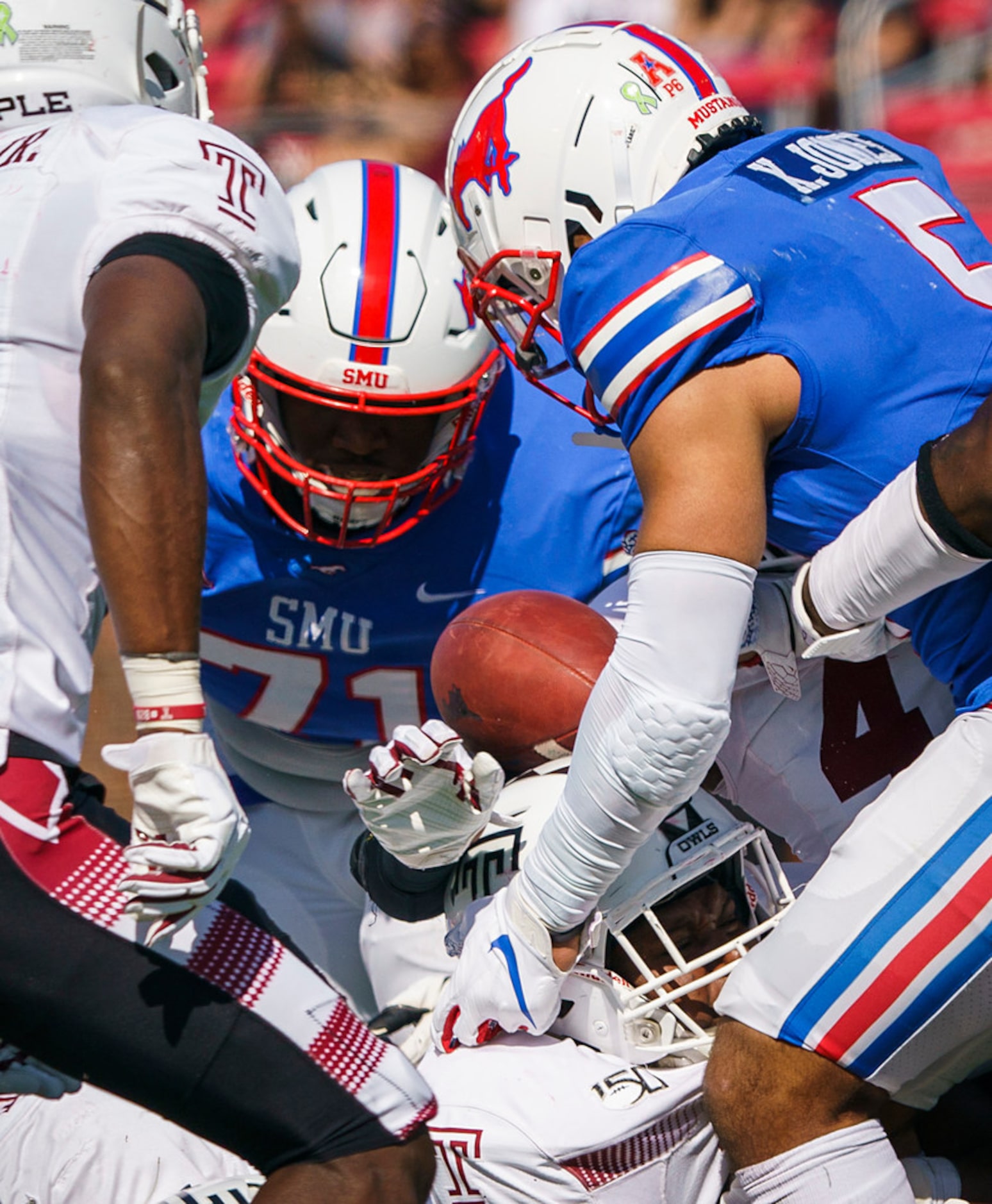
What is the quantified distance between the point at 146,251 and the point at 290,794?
214 centimetres

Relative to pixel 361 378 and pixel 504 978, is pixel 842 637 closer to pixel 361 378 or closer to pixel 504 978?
→ pixel 504 978

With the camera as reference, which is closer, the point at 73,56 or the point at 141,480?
the point at 141,480

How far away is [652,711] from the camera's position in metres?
2.01

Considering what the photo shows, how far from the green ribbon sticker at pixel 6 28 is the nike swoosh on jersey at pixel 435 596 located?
1570 millimetres

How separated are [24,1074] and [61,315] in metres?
0.91

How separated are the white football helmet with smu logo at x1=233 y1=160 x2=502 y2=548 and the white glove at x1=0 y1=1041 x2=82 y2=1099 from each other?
62.5 inches

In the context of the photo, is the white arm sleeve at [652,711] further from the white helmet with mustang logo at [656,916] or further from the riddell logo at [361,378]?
the riddell logo at [361,378]

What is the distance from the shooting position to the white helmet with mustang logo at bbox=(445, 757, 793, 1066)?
2.30 meters

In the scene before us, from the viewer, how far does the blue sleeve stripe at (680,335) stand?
202 cm

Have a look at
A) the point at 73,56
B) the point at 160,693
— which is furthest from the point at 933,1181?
the point at 73,56

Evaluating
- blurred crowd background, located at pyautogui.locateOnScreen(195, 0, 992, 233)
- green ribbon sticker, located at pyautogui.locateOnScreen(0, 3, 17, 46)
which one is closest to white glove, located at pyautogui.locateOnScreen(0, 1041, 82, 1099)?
green ribbon sticker, located at pyautogui.locateOnScreen(0, 3, 17, 46)

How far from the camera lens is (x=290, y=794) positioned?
375 cm

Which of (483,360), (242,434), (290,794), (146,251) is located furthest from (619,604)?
(146,251)

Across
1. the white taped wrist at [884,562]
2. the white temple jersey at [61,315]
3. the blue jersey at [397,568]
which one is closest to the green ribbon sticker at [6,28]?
the white temple jersey at [61,315]
